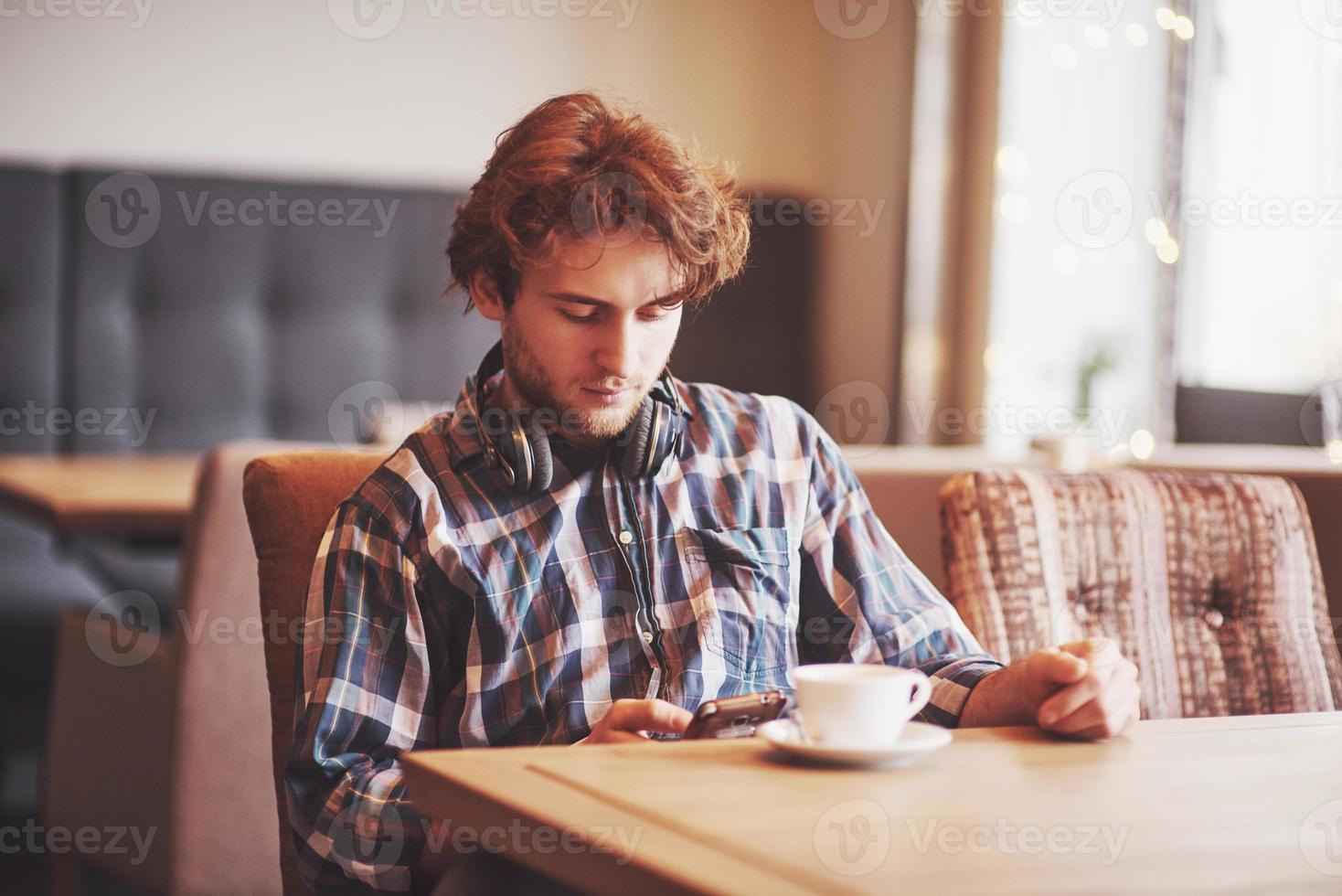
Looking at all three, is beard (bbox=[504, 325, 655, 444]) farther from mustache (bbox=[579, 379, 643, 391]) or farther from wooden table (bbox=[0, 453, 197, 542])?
wooden table (bbox=[0, 453, 197, 542])

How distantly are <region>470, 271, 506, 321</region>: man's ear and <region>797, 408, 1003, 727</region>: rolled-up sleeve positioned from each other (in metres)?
0.33

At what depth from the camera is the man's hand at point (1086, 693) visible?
1.03 m

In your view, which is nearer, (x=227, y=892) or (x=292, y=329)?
(x=227, y=892)

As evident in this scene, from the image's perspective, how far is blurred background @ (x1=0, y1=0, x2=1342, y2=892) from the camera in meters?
3.07

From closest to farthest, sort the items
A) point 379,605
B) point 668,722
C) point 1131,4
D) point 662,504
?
1. point 668,722
2. point 379,605
3. point 662,504
4. point 1131,4

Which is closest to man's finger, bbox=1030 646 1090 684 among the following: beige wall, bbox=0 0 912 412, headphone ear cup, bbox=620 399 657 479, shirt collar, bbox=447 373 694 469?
headphone ear cup, bbox=620 399 657 479

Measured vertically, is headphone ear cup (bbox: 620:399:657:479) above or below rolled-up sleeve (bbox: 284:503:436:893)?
above

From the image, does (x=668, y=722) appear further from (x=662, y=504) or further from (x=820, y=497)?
(x=820, y=497)

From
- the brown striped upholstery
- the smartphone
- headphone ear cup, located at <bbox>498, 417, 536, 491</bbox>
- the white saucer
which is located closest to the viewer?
the white saucer

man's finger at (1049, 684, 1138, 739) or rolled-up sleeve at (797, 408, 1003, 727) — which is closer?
man's finger at (1049, 684, 1138, 739)

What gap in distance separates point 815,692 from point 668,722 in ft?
Answer: 0.41

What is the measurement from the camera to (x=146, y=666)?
1.85 metres

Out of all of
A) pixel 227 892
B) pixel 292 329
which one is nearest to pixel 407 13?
pixel 292 329

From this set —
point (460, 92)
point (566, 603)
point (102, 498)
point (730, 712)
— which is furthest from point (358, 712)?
point (460, 92)
